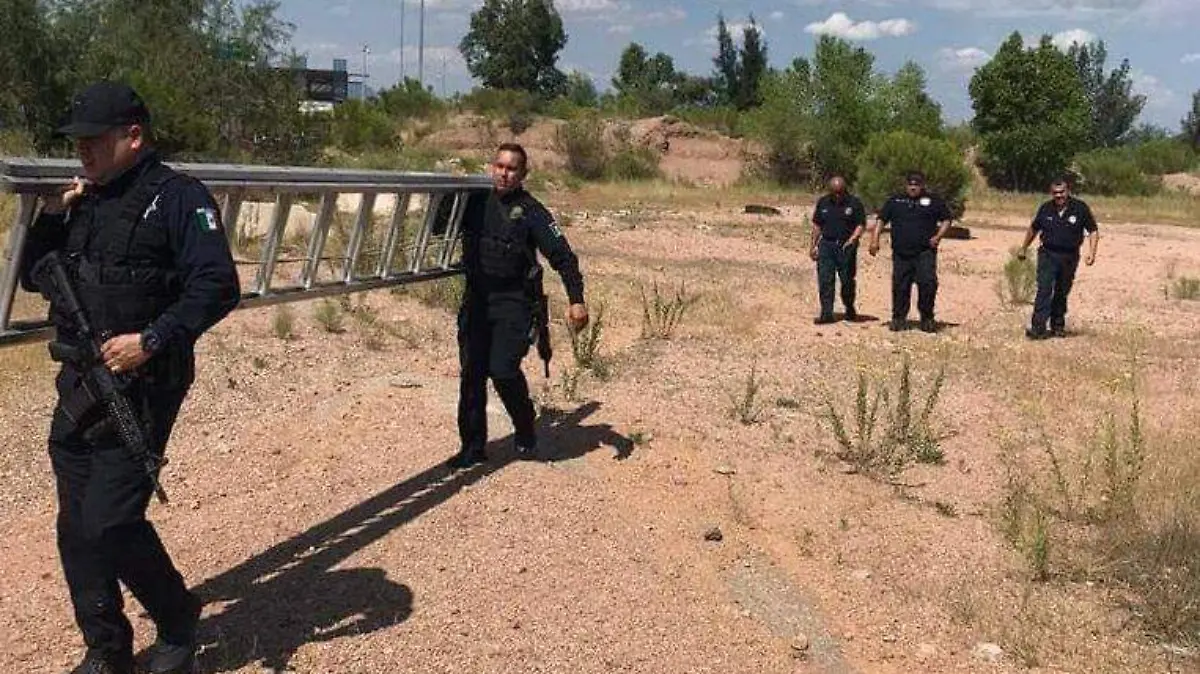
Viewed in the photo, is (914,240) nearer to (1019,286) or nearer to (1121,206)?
(1019,286)

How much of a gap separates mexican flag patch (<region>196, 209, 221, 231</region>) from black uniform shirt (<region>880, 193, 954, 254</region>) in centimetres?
812

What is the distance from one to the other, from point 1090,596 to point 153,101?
710 inches

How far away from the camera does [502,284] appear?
5387 mm

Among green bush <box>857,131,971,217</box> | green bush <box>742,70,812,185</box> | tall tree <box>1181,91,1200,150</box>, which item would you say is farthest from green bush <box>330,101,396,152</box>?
tall tree <box>1181,91,1200,150</box>

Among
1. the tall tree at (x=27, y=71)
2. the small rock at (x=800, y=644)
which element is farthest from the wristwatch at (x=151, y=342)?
the tall tree at (x=27, y=71)

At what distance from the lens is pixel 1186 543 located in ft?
15.4

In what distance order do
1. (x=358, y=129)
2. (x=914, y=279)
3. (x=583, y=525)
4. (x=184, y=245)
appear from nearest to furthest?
(x=184, y=245)
(x=583, y=525)
(x=914, y=279)
(x=358, y=129)

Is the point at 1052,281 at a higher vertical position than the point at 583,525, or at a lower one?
higher

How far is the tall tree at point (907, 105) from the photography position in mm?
37812

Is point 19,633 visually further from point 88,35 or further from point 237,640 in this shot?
point 88,35

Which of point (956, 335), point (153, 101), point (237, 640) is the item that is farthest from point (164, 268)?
point (153, 101)

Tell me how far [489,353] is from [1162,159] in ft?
154

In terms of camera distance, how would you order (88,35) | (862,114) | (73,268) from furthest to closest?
(862,114), (88,35), (73,268)

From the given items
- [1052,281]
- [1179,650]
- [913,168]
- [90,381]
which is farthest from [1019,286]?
[90,381]
